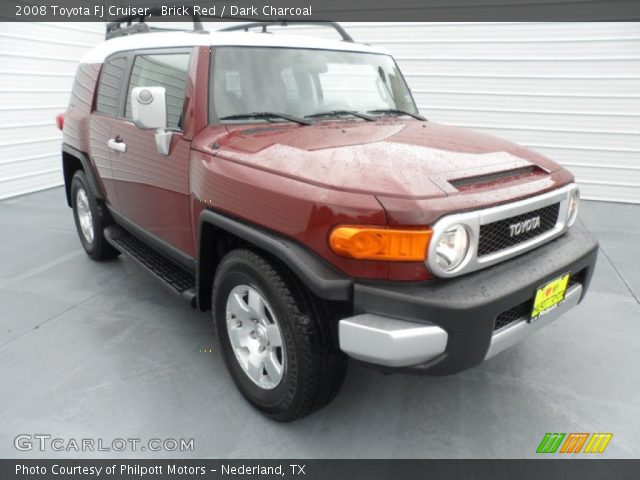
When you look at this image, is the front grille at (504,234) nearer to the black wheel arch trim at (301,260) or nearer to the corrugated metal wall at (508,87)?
the black wheel arch trim at (301,260)

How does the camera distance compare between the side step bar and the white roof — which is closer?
the white roof

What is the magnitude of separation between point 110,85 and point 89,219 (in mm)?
1295

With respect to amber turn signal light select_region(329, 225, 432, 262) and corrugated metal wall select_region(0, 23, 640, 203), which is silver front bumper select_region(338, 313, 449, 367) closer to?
amber turn signal light select_region(329, 225, 432, 262)

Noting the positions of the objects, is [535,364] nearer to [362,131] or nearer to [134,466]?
[362,131]

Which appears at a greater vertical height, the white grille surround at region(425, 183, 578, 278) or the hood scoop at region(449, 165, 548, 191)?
the hood scoop at region(449, 165, 548, 191)

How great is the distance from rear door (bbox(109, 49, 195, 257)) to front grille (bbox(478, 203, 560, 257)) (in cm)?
158

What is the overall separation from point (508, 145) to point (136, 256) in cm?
257

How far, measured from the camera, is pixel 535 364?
283 centimetres

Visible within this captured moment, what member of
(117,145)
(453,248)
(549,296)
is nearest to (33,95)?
(117,145)

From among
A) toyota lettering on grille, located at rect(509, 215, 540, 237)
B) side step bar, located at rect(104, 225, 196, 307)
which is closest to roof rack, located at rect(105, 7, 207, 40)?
side step bar, located at rect(104, 225, 196, 307)

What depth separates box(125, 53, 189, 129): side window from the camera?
2746 mm

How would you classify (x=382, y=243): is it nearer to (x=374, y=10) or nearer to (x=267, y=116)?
(x=267, y=116)
